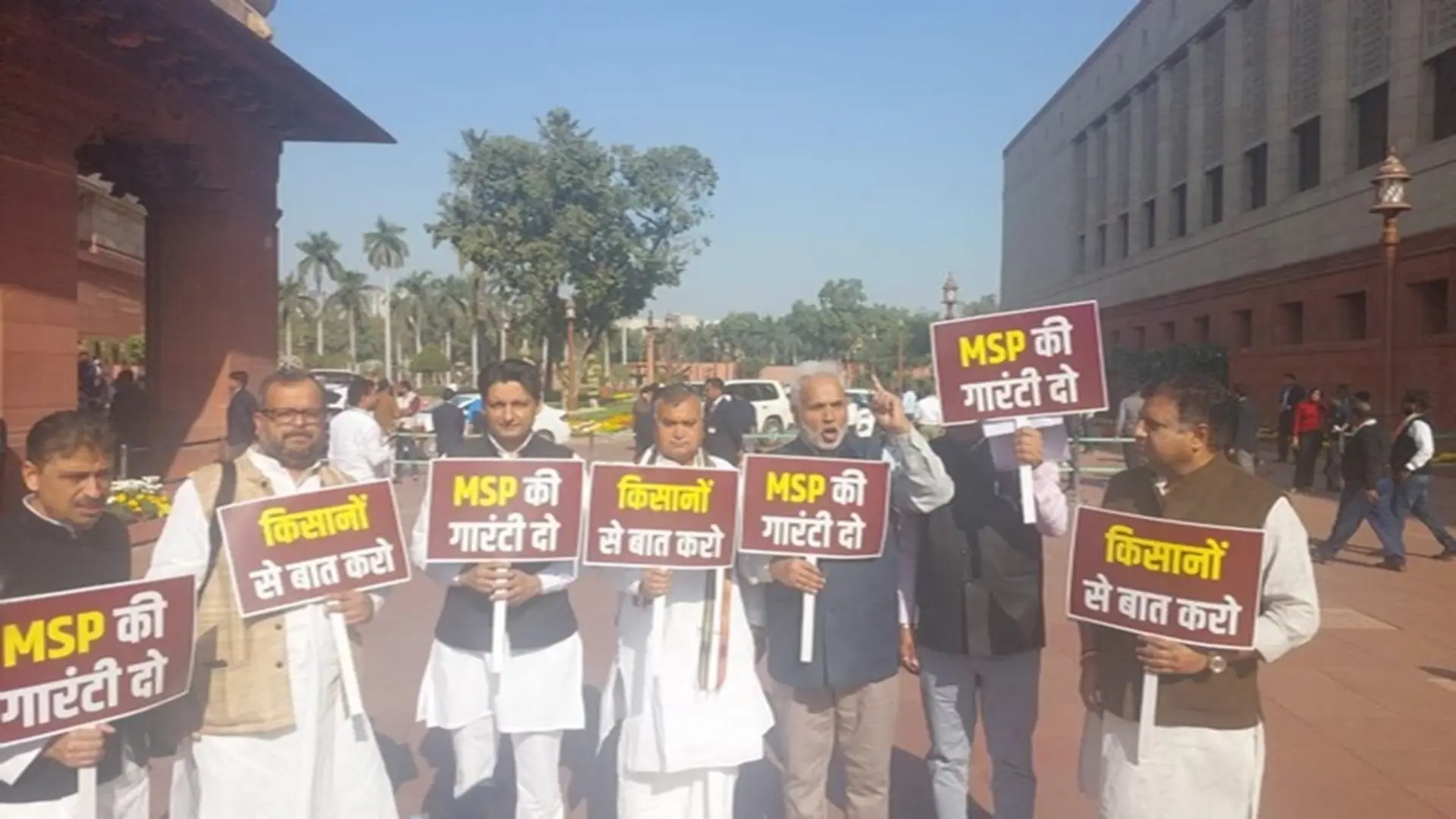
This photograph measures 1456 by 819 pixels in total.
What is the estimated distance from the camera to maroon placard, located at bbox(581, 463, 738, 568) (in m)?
4.04

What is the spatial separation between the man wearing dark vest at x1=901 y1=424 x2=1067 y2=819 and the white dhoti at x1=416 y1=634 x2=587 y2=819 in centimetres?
138

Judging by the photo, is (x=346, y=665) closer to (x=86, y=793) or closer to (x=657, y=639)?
(x=86, y=793)

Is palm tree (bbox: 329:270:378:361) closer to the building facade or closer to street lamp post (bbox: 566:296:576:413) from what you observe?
street lamp post (bbox: 566:296:576:413)

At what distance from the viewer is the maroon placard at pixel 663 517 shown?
4035mm

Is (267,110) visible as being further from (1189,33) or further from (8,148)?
(1189,33)

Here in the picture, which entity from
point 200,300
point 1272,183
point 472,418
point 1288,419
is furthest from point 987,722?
point 1272,183

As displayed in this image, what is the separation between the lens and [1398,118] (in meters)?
22.9

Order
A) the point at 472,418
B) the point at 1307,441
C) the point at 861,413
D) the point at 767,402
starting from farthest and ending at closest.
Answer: the point at 767,402 → the point at 861,413 → the point at 472,418 → the point at 1307,441

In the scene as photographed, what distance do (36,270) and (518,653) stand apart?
732 centimetres

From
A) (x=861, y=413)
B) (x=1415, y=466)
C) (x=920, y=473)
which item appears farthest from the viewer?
(x=861, y=413)

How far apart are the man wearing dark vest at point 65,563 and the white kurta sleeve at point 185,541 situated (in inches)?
6.0

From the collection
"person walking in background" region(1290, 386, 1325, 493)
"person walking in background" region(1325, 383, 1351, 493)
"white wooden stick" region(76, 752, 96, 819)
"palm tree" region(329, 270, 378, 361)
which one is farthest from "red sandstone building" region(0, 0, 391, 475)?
"palm tree" region(329, 270, 378, 361)

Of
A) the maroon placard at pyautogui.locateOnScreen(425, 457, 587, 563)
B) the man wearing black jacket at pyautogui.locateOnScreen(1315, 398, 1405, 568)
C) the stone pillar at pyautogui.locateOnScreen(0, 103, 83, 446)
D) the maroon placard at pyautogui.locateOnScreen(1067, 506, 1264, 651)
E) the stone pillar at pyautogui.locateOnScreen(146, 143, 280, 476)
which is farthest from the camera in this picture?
the stone pillar at pyautogui.locateOnScreen(146, 143, 280, 476)

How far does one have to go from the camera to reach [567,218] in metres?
42.1
